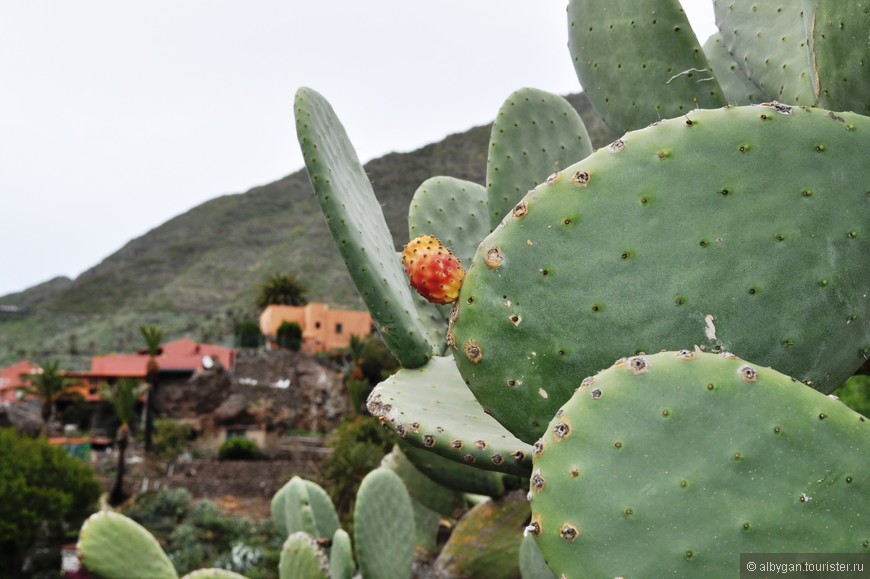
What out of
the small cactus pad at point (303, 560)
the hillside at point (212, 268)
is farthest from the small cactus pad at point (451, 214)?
the hillside at point (212, 268)

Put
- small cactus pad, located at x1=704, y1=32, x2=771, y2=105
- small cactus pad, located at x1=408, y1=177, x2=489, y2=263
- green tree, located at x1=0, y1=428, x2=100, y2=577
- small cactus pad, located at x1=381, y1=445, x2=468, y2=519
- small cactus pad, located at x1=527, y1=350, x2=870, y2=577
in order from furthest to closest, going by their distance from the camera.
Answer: green tree, located at x1=0, y1=428, x2=100, y2=577 < small cactus pad, located at x1=381, y1=445, x2=468, y2=519 < small cactus pad, located at x1=408, y1=177, x2=489, y2=263 < small cactus pad, located at x1=704, y1=32, x2=771, y2=105 < small cactus pad, located at x1=527, y1=350, x2=870, y2=577

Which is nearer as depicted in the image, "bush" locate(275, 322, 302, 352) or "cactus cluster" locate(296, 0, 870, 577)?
"cactus cluster" locate(296, 0, 870, 577)

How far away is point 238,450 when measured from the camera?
→ 23344mm

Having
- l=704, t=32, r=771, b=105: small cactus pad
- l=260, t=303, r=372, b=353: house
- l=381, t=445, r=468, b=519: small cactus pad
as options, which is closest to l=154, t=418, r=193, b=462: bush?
l=260, t=303, r=372, b=353: house

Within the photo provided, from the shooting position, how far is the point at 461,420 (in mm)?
1490

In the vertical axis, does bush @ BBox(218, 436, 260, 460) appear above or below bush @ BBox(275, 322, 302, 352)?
below

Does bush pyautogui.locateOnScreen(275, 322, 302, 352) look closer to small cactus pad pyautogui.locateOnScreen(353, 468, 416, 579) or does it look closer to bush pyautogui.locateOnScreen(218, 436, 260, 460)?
bush pyautogui.locateOnScreen(218, 436, 260, 460)

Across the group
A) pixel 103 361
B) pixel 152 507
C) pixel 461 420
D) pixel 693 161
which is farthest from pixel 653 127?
pixel 103 361

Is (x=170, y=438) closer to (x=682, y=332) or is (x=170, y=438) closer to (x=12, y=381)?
(x=12, y=381)

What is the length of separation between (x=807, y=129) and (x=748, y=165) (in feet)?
0.29

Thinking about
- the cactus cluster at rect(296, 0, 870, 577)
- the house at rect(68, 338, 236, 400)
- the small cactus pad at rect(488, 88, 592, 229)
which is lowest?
the house at rect(68, 338, 236, 400)

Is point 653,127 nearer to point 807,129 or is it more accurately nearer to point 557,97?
point 807,129

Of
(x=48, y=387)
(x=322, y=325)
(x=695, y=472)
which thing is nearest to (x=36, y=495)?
(x=48, y=387)

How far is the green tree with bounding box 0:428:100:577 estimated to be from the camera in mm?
14797
